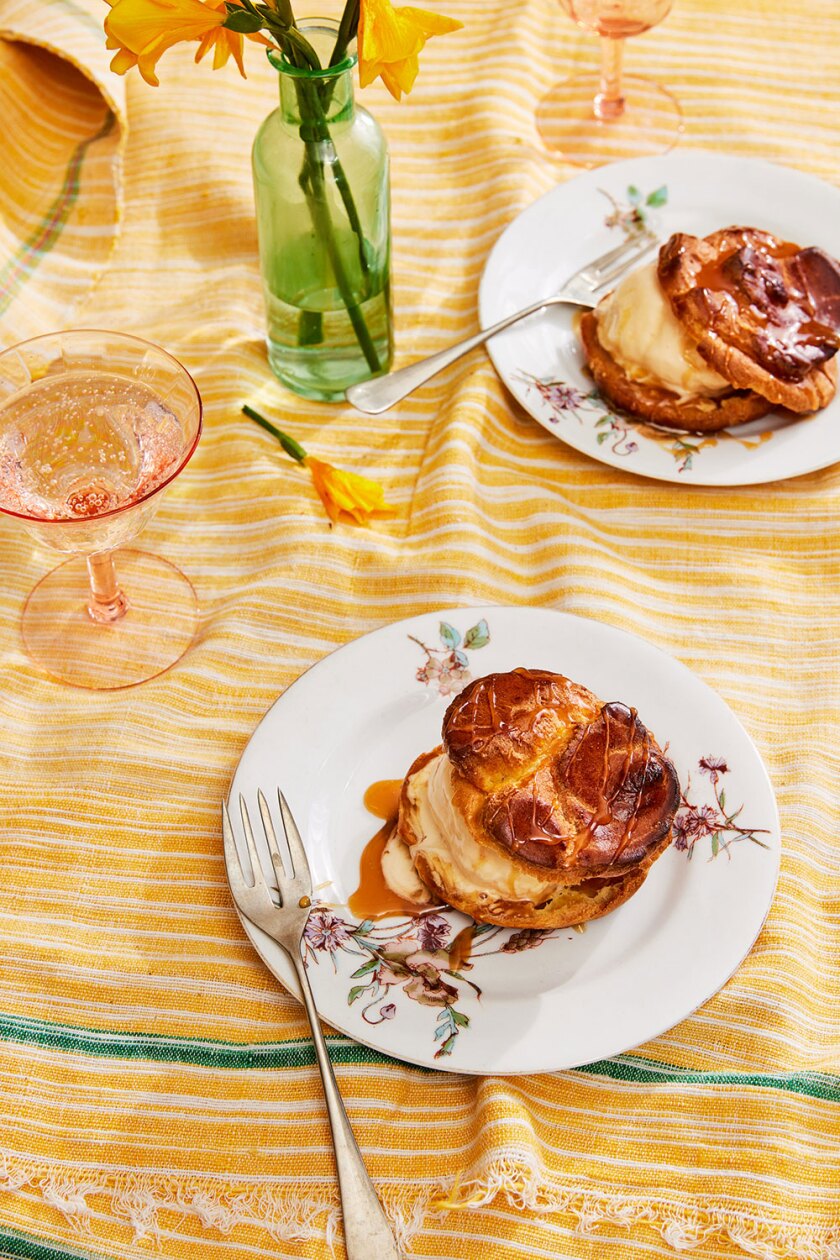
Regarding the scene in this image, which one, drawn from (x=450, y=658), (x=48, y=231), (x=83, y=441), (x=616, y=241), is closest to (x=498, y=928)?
(x=450, y=658)

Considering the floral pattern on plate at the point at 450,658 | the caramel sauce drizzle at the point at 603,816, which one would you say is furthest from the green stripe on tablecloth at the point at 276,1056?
the floral pattern on plate at the point at 450,658

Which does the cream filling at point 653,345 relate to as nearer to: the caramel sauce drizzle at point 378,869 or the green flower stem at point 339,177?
the green flower stem at point 339,177

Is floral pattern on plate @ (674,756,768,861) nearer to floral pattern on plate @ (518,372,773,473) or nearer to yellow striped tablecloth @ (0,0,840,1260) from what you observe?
yellow striped tablecloth @ (0,0,840,1260)

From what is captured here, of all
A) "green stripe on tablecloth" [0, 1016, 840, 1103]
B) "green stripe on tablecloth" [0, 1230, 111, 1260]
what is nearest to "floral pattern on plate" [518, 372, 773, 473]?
"green stripe on tablecloth" [0, 1016, 840, 1103]

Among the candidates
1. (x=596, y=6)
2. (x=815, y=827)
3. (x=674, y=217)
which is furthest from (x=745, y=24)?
(x=815, y=827)

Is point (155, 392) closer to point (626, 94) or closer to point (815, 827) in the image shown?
point (815, 827)
